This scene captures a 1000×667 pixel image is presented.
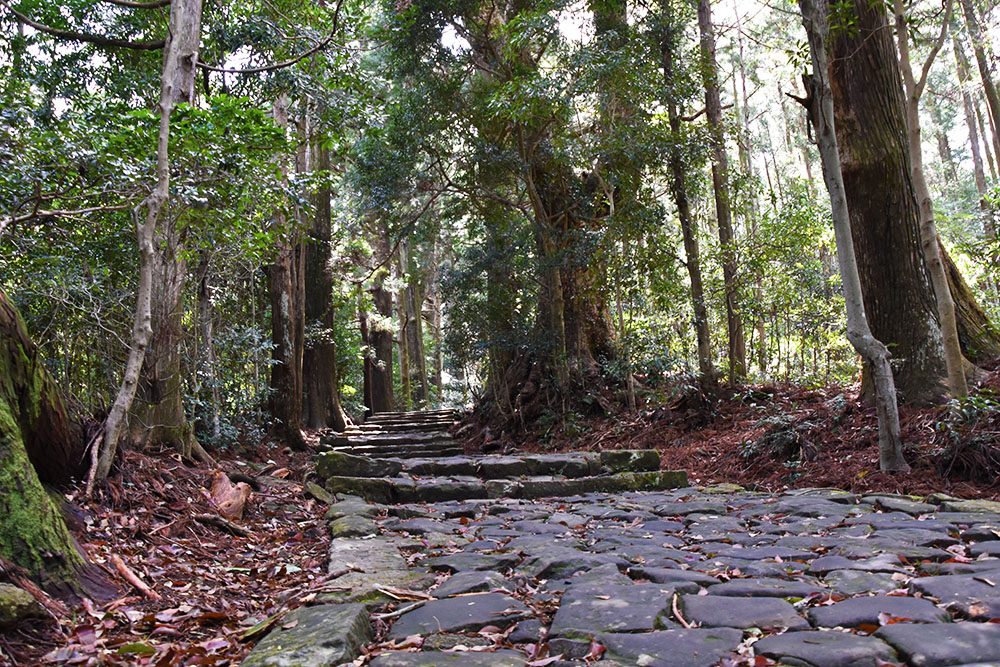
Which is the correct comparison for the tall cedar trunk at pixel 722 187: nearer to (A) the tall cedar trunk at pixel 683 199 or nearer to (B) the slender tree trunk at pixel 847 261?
(A) the tall cedar trunk at pixel 683 199

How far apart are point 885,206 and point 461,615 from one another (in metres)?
6.37

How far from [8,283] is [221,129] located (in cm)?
237

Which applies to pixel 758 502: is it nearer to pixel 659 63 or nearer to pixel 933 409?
pixel 933 409

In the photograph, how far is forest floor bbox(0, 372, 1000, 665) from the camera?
7.98 ft

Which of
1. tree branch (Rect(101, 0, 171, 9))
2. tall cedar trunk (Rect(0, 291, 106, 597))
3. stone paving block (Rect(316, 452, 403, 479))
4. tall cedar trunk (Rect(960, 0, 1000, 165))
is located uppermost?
tall cedar trunk (Rect(960, 0, 1000, 165))

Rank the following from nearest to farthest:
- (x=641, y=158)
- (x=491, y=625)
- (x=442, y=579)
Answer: (x=491, y=625) < (x=442, y=579) < (x=641, y=158)

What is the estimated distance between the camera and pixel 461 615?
2.41 metres

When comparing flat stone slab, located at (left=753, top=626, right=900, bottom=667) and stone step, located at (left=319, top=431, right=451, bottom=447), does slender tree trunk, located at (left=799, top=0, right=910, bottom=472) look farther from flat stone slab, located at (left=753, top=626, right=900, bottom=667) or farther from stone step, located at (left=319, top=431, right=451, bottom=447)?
stone step, located at (left=319, top=431, right=451, bottom=447)

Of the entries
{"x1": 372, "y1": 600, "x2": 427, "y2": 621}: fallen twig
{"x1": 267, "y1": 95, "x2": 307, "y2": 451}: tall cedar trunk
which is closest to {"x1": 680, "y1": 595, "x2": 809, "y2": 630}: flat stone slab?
{"x1": 372, "y1": 600, "x2": 427, "y2": 621}: fallen twig

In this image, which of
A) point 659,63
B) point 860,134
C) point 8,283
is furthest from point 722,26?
point 8,283

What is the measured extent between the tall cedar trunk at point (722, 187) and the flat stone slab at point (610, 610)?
714 cm

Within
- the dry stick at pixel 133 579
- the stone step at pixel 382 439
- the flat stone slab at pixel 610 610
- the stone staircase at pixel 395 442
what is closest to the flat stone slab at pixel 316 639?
the flat stone slab at pixel 610 610

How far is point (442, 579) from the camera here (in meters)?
3.08

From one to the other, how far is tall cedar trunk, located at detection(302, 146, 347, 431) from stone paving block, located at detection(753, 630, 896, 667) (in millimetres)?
11955
